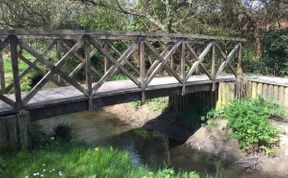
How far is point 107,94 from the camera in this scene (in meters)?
8.60

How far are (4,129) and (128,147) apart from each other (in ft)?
16.6

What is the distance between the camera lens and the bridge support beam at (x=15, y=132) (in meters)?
6.41

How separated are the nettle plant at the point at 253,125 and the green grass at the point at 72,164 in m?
3.90

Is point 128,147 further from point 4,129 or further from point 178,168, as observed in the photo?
point 4,129

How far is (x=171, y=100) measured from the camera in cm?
1272

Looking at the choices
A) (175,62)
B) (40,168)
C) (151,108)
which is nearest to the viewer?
(40,168)

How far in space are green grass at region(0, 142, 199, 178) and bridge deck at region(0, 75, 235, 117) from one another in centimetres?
122

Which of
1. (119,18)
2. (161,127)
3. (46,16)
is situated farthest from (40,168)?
(46,16)

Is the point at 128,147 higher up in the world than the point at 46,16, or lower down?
lower down

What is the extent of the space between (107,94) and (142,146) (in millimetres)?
3120

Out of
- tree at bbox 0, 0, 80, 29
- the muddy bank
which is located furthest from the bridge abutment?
tree at bbox 0, 0, 80, 29

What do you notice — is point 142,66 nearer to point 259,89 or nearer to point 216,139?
point 216,139

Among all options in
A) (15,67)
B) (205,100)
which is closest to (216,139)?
(205,100)

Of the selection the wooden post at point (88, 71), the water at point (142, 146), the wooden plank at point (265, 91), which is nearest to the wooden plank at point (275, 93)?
the wooden plank at point (265, 91)
